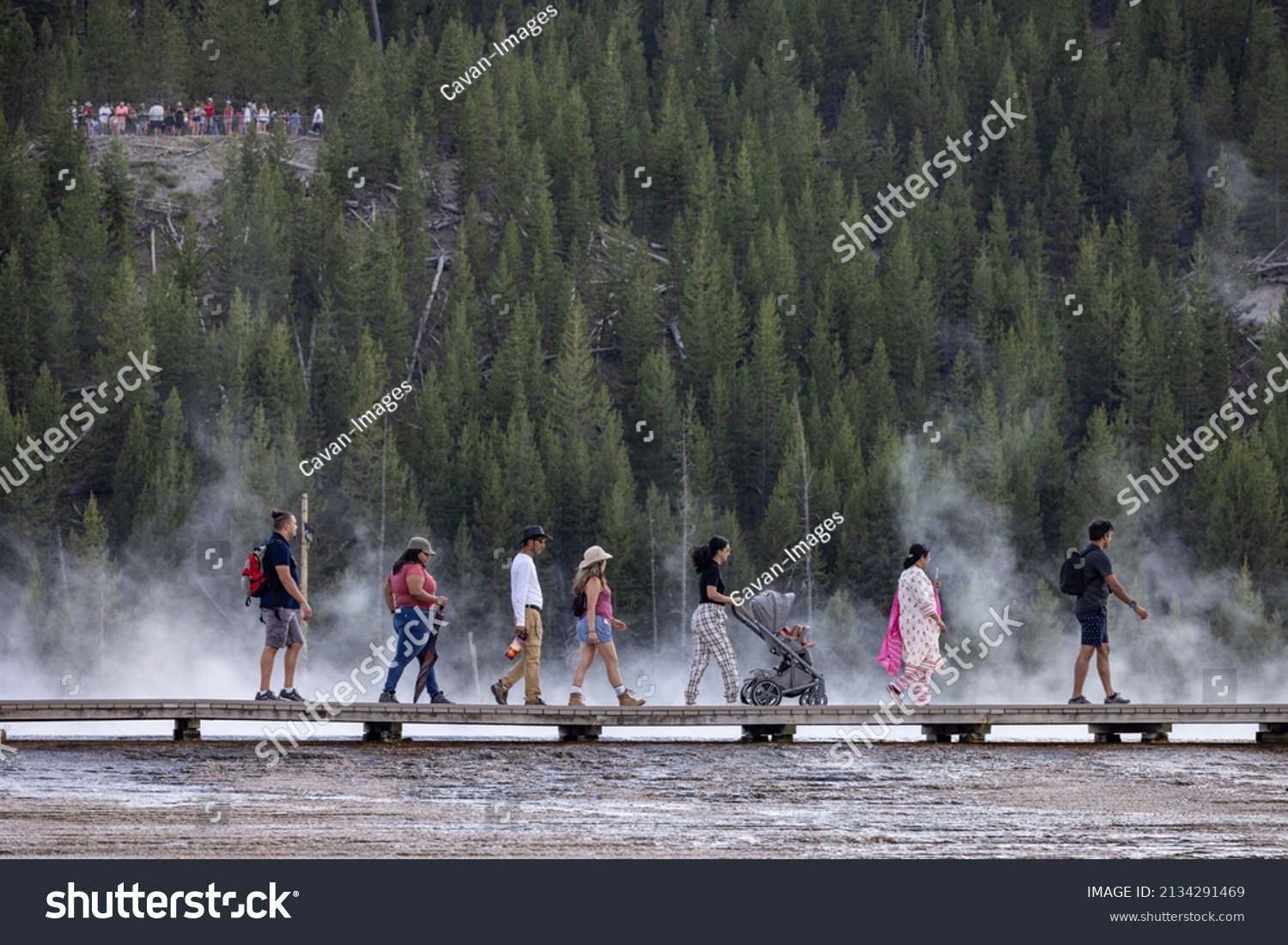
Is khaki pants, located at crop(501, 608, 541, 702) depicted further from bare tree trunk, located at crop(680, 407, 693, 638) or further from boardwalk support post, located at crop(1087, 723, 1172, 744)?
bare tree trunk, located at crop(680, 407, 693, 638)

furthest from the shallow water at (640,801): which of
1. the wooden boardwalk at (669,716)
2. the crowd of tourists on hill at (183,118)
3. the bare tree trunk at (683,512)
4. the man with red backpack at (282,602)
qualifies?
the crowd of tourists on hill at (183,118)

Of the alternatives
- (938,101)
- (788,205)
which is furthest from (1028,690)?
(938,101)

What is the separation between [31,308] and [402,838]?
188 ft

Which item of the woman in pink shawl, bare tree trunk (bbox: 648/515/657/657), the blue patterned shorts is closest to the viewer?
the blue patterned shorts

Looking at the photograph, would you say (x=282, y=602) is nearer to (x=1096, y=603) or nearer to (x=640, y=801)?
(x=640, y=801)

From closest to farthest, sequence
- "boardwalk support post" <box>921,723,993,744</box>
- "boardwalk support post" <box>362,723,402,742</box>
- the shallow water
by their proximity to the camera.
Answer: the shallow water, "boardwalk support post" <box>362,723,402,742</box>, "boardwalk support post" <box>921,723,993,744</box>

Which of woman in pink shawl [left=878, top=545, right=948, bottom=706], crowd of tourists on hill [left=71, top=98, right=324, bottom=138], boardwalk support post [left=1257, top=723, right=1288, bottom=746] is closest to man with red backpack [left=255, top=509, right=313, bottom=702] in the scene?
woman in pink shawl [left=878, top=545, right=948, bottom=706]

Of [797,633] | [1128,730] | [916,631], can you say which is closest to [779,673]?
[797,633]

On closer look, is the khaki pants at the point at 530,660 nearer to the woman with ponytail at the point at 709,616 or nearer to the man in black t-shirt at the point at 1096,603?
the woman with ponytail at the point at 709,616

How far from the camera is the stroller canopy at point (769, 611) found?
65.9 feet

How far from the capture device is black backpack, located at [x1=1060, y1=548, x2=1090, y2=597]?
19.3m

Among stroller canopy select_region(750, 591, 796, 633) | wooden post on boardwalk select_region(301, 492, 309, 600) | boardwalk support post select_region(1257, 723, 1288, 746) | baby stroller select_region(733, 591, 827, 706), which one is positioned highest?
wooden post on boardwalk select_region(301, 492, 309, 600)

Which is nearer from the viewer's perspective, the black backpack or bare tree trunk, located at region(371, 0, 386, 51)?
the black backpack

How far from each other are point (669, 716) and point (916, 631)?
2.67 meters
